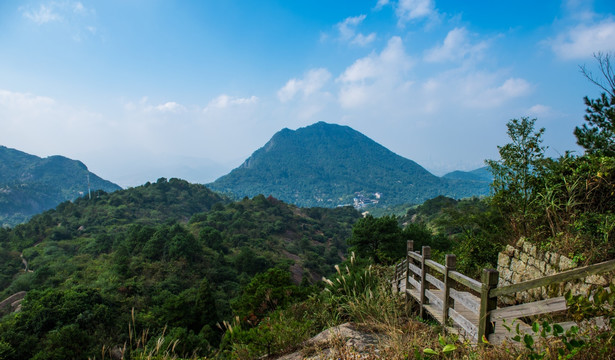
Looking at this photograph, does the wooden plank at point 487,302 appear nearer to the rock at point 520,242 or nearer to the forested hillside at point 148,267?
the rock at point 520,242

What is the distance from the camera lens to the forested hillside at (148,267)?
42.3ft

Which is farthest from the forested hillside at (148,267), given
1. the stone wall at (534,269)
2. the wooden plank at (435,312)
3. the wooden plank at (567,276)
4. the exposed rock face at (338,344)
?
the stone wall at (534,269)

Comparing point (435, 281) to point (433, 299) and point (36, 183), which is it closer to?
point (433, 299)

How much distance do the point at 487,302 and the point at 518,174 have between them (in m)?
3.60

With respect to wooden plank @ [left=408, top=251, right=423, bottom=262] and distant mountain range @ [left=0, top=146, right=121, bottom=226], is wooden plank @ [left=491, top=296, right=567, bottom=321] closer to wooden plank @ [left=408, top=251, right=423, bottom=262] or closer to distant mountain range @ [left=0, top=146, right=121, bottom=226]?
wooden plank @ [left=408, top=251, right=423, bottom=262]

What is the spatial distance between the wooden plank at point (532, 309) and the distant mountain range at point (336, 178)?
439 ft

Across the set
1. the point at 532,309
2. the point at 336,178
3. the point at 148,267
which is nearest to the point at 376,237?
the point at 532,309

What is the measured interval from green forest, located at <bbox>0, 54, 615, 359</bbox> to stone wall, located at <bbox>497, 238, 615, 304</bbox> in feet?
0.53

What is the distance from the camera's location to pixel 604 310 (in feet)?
7.45

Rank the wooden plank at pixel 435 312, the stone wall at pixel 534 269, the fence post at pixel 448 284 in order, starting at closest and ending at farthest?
1. the stone wall at pixel 534 269
2. the fence post at pixel 448 284
3. the wooden plank at pixel 435 312

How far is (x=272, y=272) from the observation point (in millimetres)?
12523

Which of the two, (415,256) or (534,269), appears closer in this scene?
(534,269)

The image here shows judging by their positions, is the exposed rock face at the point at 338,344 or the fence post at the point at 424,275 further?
the fence post at the point at 424,275

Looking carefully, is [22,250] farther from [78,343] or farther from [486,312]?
[486,312]
